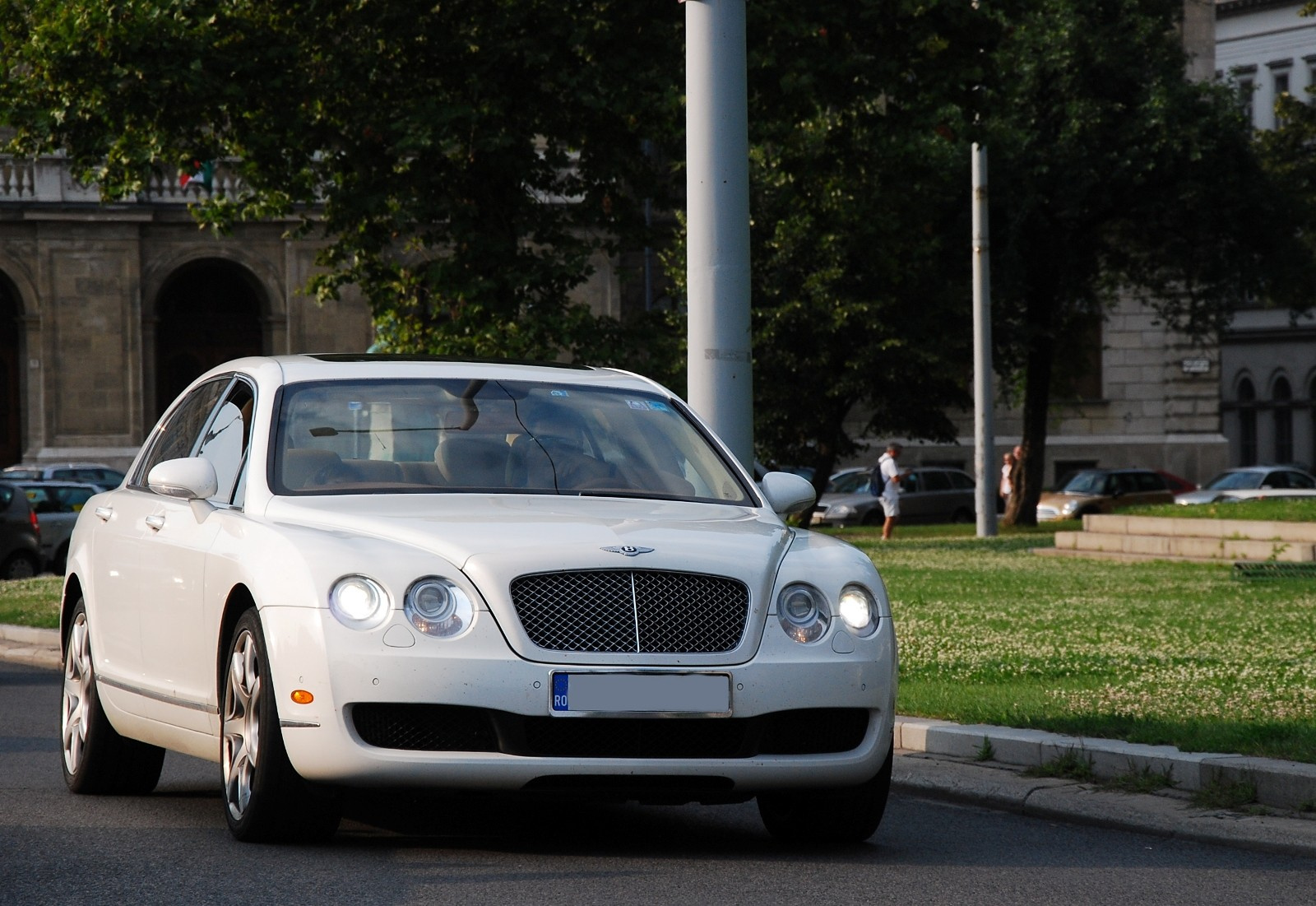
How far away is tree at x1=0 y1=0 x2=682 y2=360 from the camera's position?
72.4 ft

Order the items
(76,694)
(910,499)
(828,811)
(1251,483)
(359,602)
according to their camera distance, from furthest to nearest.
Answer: (910,499) → (1251,483) → (76,694) → (828,811) → (359,602)

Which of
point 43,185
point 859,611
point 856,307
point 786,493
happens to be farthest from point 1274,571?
point 43,185

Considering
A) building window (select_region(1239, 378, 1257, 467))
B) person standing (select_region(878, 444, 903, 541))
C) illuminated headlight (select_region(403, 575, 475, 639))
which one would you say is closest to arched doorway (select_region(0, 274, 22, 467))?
person standing (select_region(878, 444, 903, 541))

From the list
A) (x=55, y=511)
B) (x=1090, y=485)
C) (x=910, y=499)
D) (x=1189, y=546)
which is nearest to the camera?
(x=1189, y=546)

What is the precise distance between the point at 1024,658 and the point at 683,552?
19.6ft

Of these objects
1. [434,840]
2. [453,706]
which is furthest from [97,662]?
[453,706]

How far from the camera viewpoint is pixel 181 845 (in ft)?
21.3

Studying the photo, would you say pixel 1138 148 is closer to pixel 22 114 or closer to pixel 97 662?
pixel 22 114

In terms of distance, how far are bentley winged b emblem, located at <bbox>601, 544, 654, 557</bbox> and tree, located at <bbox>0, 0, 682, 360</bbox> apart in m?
15.4

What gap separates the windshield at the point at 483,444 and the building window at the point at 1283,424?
75.2m

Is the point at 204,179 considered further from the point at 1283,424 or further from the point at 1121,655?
the point at 1283,424

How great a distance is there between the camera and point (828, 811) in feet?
21.9

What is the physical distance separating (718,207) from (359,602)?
5.53m

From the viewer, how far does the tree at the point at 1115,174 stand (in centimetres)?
3597
